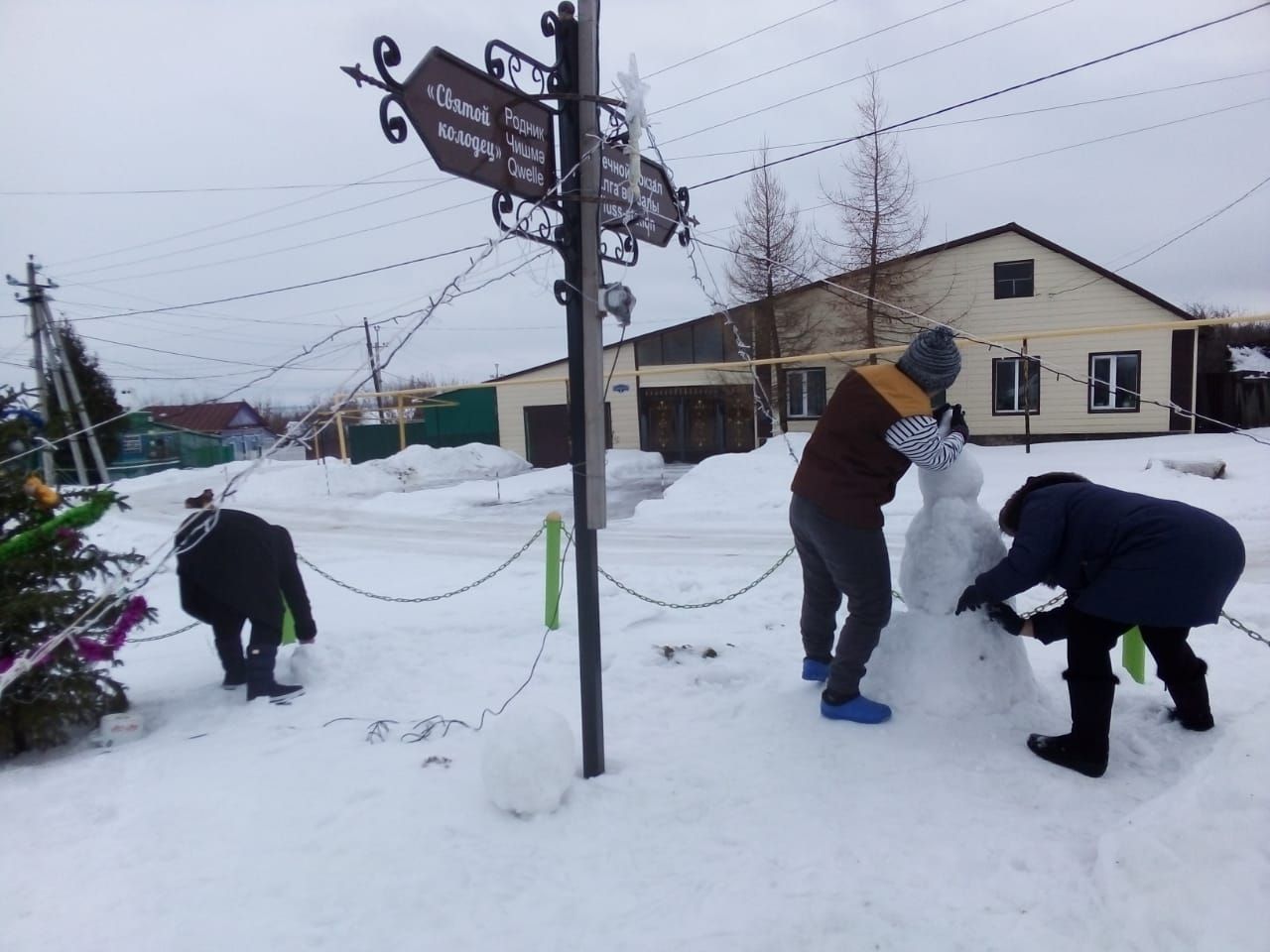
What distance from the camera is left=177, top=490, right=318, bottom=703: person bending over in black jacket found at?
15.0 feet

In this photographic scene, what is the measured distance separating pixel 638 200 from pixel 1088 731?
2.89 meters

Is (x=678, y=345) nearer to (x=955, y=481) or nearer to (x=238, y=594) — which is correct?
(x=238, y=594)

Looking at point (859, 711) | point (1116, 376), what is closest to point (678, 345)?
point (1116, 376)

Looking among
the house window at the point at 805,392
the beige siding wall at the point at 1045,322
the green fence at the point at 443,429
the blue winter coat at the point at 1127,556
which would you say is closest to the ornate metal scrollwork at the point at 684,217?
the blue winter coat at the point at 1127,556

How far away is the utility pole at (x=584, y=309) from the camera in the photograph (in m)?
3.09

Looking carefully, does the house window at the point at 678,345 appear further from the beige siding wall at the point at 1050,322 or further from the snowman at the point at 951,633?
the snowman at the point at 951,633

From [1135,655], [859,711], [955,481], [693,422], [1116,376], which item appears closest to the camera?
[859,711]

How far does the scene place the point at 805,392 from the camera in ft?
70.9

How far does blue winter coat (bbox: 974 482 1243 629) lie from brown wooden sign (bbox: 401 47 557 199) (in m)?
2.48

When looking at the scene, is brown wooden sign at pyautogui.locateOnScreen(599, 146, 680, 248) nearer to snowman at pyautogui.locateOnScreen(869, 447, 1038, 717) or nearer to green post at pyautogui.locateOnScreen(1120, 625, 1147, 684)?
snowman at pyautogui.locateOnScreen(869, 447, 1038, 717)

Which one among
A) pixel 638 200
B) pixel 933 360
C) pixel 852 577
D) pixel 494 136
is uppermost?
pixel 494 136

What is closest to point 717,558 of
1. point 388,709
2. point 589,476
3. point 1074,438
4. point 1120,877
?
point 388,709

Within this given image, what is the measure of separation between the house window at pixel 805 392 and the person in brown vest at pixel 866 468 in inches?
708

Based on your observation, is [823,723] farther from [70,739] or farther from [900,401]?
[70,739]
